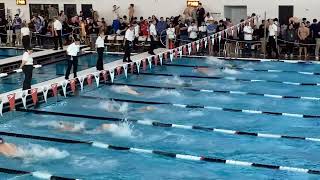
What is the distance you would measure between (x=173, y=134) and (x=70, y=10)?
17.2 m

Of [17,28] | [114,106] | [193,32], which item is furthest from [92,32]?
[114,106]

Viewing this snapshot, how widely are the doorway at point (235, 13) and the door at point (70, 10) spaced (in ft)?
25.4

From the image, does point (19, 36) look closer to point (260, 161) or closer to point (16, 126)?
point (16, 126)

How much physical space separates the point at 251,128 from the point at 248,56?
9161 millimetres

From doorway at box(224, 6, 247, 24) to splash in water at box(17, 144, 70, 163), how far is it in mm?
14968

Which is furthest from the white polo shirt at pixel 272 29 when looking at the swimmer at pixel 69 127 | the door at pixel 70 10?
the door at pixel 70 10

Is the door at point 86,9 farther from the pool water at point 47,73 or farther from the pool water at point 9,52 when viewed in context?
the pool water at point 47,73

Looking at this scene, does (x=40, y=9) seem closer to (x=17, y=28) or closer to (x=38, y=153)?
(x=17, y=28)

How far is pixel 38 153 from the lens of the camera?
1104 cm

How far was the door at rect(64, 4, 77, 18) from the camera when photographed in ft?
91.4

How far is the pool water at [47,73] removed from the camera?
16942 mm

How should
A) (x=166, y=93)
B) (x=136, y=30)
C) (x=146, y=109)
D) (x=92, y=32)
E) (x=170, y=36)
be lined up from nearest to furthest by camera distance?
1. (x=146, y=109)
2. (x=166, y=93)
3. (x=170, y=36)
4. (x=136, y=30)
5. (x=92, y=32)

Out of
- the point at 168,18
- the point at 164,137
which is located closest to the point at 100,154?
the point at 164,137

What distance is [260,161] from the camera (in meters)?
10.5
